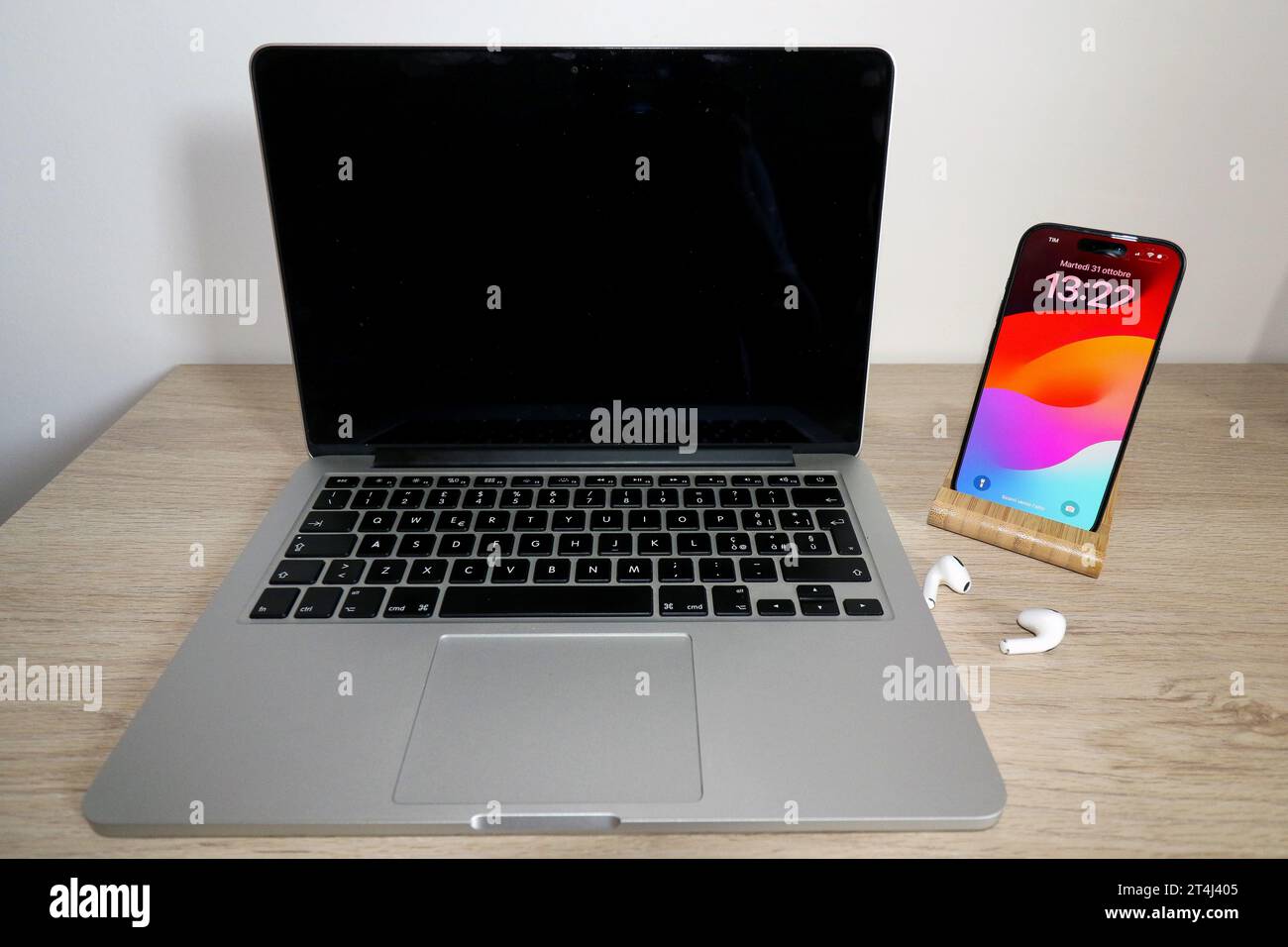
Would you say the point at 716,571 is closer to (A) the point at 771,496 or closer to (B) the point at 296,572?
(A) the point at 771,496

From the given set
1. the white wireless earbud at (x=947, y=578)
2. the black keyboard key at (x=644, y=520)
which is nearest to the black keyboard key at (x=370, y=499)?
the black keyboard key at (x=644, y=520)

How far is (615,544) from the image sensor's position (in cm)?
67

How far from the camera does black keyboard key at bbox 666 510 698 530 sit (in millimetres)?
693

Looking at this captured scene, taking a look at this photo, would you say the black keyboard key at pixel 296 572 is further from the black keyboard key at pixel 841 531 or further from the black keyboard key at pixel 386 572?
the black keyboard key at pixel 841 531

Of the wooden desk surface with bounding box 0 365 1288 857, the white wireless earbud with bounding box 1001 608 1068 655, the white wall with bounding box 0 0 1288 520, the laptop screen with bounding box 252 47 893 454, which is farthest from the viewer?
the white wall with bounding box 0 0 1288 520

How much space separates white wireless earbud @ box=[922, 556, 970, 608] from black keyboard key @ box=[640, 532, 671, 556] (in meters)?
0.20

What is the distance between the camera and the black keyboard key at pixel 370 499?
2.38 feet

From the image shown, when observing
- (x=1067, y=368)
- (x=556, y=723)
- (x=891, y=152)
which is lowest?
(x=556, y=723)

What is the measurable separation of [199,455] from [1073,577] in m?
0.80

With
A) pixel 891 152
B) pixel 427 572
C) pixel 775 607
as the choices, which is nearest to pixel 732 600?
pixel 775 607

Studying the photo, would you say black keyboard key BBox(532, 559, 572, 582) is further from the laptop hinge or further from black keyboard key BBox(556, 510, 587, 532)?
the laptop hinge

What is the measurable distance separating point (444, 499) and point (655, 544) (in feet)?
0.63

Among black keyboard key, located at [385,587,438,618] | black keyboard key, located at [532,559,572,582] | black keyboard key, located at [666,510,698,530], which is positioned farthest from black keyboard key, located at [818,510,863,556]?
black keyboard key, located at [385,587,438,618]
